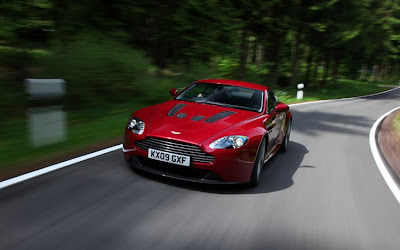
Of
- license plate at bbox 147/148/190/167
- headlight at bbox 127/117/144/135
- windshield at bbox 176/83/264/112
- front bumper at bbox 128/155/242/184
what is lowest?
front bumper at bbox 128/155/242/184

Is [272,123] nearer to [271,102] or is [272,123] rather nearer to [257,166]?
[271,102]

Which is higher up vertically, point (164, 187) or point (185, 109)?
point (185, 109)

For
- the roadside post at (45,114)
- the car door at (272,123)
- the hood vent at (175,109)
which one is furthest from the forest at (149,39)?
the car door at (272,123)

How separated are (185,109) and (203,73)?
33.6ft

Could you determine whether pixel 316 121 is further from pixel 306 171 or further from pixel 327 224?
pixel 327 224

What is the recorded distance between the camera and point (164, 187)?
4477 mm

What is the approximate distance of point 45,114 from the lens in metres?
5.66

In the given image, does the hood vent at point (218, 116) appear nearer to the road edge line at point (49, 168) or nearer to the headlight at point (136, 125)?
the headlight at point (136, 125)

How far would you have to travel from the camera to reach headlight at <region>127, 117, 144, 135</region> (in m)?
4.73

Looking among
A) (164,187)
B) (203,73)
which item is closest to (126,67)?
(203,73)

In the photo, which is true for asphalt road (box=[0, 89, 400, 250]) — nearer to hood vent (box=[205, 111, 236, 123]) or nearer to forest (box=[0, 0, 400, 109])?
hood vent (box=[205, 111, 236, 123])

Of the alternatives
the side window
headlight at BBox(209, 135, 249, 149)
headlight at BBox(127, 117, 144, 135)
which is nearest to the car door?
the side window

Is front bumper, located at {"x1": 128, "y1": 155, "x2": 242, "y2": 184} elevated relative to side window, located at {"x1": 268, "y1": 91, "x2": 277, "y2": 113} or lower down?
lower down

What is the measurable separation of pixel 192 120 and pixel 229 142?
0.61 m
